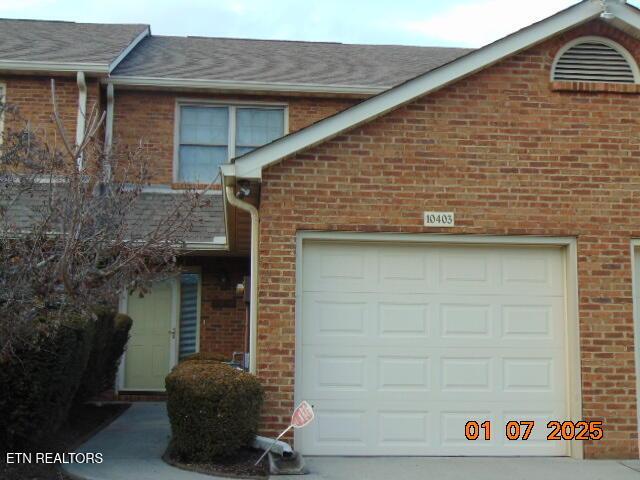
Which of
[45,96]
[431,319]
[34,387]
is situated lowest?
[34,387]

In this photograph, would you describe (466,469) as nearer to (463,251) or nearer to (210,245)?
(463,251)

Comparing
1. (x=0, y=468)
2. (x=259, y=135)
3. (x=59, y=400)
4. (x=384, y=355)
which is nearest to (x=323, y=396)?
(x=384, y=355)

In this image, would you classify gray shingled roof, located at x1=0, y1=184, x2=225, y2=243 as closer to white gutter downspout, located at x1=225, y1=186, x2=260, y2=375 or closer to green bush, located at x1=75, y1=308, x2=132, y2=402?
green bush, located at x1=75, y1=308, x2=132, y2=402

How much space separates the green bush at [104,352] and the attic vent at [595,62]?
253 inches

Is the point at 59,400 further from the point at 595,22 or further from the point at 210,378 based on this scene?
the point at 595,22

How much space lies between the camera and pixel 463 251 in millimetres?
8969

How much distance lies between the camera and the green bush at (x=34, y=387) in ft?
24.9

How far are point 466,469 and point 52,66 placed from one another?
9.79 metres

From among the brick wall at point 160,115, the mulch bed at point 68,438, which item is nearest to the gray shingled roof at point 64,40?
the brick wall at point 160,115

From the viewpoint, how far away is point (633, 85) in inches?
362

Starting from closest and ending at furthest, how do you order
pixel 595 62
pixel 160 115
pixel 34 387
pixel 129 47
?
pixel 34 387
pixel 595 62
pixel 160 115
pixel 129 47

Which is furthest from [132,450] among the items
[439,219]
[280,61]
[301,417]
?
[280,61]

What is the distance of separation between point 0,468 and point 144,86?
27.7ft

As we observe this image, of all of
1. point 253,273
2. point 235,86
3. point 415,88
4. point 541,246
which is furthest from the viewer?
point 235,86
